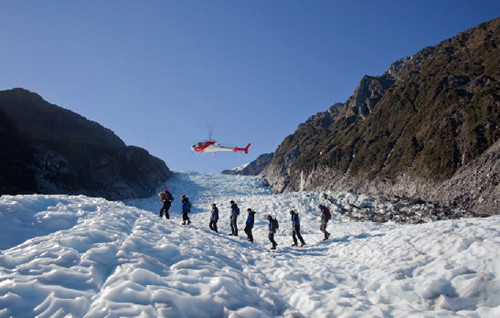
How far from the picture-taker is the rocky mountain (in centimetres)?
2852

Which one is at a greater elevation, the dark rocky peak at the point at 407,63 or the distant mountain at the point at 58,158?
the dark rocky peak at the point at 407,63

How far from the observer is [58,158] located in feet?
141

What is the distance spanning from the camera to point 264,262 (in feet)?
30.8

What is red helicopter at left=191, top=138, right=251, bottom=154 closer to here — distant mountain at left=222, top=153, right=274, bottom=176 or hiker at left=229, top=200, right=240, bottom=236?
hiker at left=229, top=200, right=240, bottom=236

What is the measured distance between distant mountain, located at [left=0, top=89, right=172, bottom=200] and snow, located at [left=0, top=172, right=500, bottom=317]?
32.5 meters

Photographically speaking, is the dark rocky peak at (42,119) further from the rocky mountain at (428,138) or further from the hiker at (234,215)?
the rocky mountain at (428,138)

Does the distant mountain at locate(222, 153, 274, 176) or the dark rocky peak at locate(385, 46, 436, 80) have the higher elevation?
the dark rocky peak at locate(385, 46, 436, 80)

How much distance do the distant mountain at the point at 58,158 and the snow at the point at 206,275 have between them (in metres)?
32.5

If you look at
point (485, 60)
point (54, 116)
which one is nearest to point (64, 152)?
point (54, 116)

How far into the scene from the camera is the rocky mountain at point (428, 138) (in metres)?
28.5

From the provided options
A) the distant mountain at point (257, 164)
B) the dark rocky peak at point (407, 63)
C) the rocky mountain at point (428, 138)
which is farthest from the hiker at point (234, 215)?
the distant mountain at point (257, 164)

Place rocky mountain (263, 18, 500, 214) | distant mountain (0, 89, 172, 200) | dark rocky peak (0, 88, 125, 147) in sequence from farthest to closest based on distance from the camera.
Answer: dark rocky peak (0, 88, 125, 147)
distant mountain (0, 89, 172, 200)
rocky mountain (263, 18, 500, 214)

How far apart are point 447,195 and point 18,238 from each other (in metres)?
34.2

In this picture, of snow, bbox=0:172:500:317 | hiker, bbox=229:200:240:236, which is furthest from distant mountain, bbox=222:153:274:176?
snow, bbox=0:172:500:317
